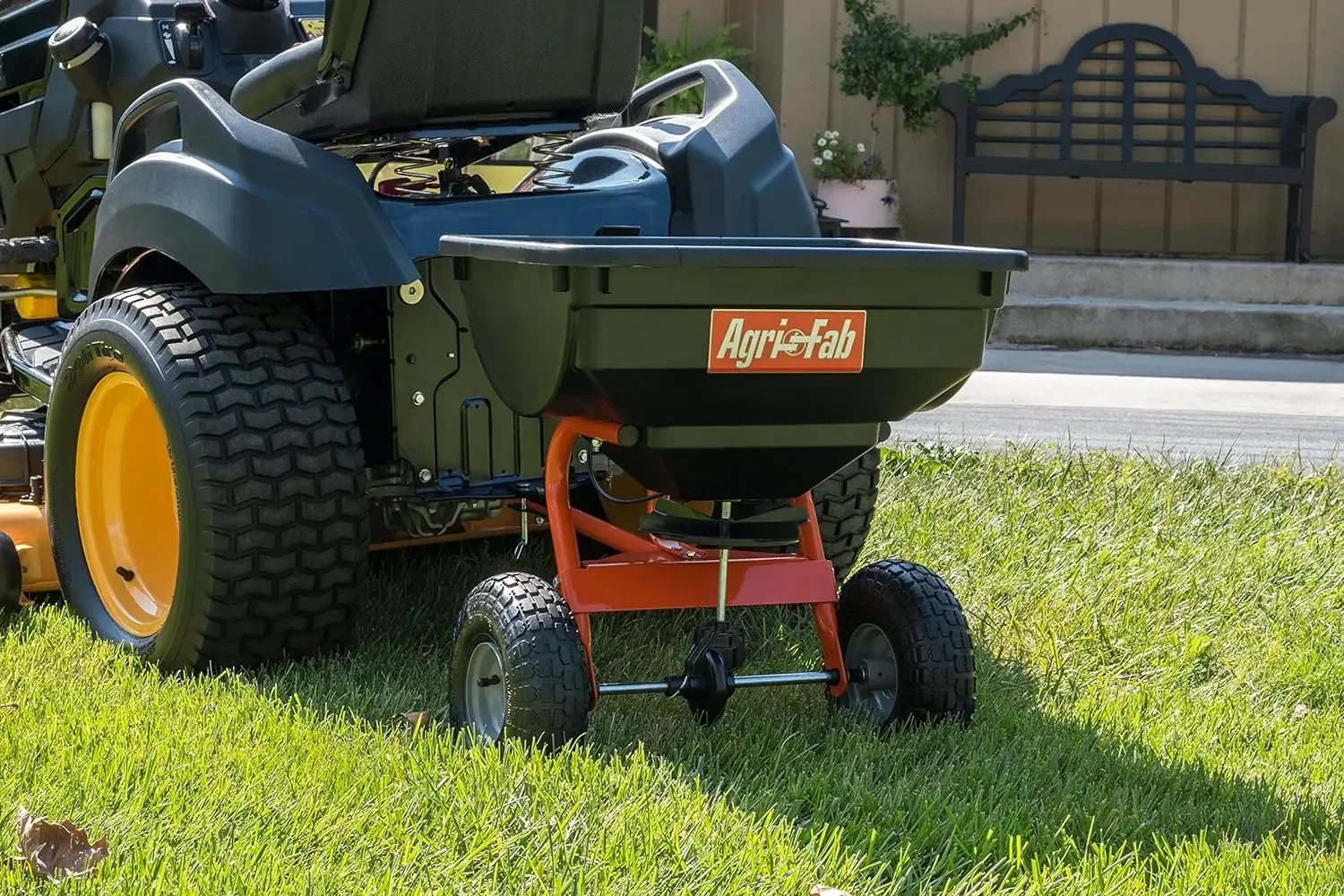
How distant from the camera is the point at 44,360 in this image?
3703 mm

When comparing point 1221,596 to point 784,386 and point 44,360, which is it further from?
Result: point 44,360

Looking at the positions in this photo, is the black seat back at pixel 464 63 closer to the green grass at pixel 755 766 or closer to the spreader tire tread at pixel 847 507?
the spreader tire tread at pixel 847 507

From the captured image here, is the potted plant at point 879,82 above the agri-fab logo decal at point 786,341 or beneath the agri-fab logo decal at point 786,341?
above

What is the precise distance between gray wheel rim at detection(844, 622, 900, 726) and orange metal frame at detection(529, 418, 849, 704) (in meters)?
0.03

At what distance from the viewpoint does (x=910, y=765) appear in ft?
8.35

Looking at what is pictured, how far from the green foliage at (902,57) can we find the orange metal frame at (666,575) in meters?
6.80

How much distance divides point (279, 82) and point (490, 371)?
0.80 m

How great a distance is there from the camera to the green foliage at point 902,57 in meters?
9.23

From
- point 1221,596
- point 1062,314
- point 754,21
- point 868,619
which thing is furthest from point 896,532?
point 754,21

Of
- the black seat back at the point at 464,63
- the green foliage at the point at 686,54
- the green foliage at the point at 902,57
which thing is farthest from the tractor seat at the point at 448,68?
the green foliage at the point at 902,57

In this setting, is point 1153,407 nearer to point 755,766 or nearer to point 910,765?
point 910,765

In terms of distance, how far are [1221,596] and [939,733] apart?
45.5 inches

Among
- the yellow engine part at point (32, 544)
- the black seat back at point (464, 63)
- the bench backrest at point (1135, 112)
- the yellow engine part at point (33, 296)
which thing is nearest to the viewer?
the black seat back at point (464, 63)

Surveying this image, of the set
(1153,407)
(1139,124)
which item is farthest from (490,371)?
(1139,124)
